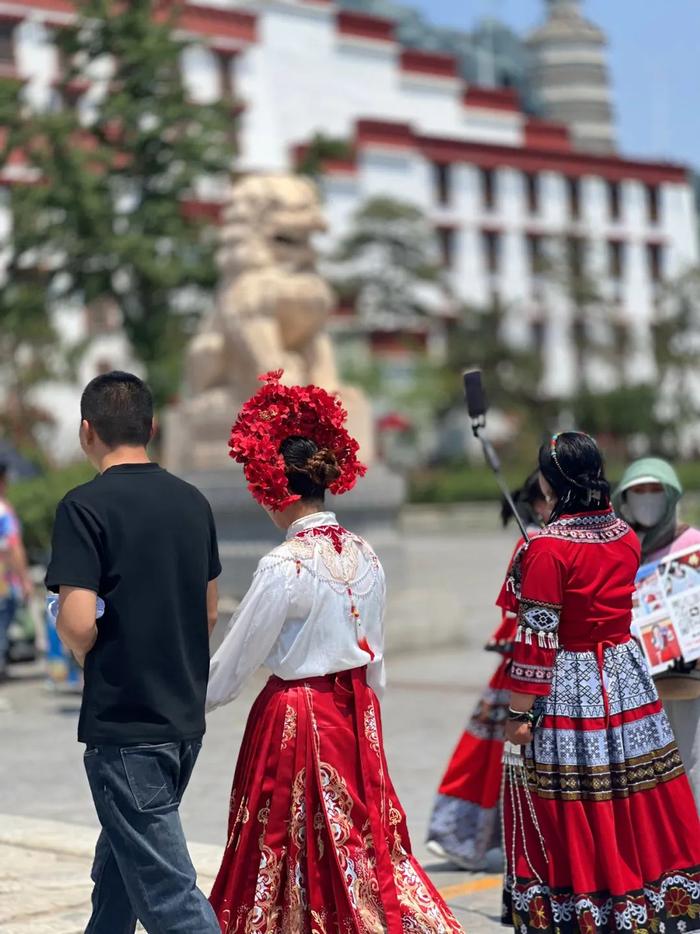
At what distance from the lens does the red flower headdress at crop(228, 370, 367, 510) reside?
204 inches

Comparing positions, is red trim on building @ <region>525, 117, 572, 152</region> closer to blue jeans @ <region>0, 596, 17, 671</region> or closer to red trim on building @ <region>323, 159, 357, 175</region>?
red trim on building @ <region>323, 159, 357, 175</region>

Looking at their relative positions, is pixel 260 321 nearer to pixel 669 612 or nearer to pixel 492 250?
pixel 669 612

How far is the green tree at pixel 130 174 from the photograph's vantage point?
28.7 m

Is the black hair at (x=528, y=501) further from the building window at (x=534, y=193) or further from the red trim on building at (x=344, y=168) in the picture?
the building window at (x=534, y=193)

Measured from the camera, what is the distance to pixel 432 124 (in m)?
67.1

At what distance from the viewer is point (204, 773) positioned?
986 centimetres

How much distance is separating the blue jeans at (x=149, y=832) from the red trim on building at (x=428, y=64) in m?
63.3

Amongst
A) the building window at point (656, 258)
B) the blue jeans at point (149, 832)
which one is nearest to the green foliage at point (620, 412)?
the building window at point (656, 258)

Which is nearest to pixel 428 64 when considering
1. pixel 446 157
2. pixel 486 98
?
pixel 486 98

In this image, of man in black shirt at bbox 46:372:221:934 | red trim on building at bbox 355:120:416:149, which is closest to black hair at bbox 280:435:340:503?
man in black shirt at bbox 46:372:221:934

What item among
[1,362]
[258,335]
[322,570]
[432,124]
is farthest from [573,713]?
[432,124]

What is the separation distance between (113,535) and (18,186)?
26153 millimetres

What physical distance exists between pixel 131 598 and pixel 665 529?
2.67 m

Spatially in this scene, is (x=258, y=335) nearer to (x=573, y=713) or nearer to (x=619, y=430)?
(x=573, y=713)
